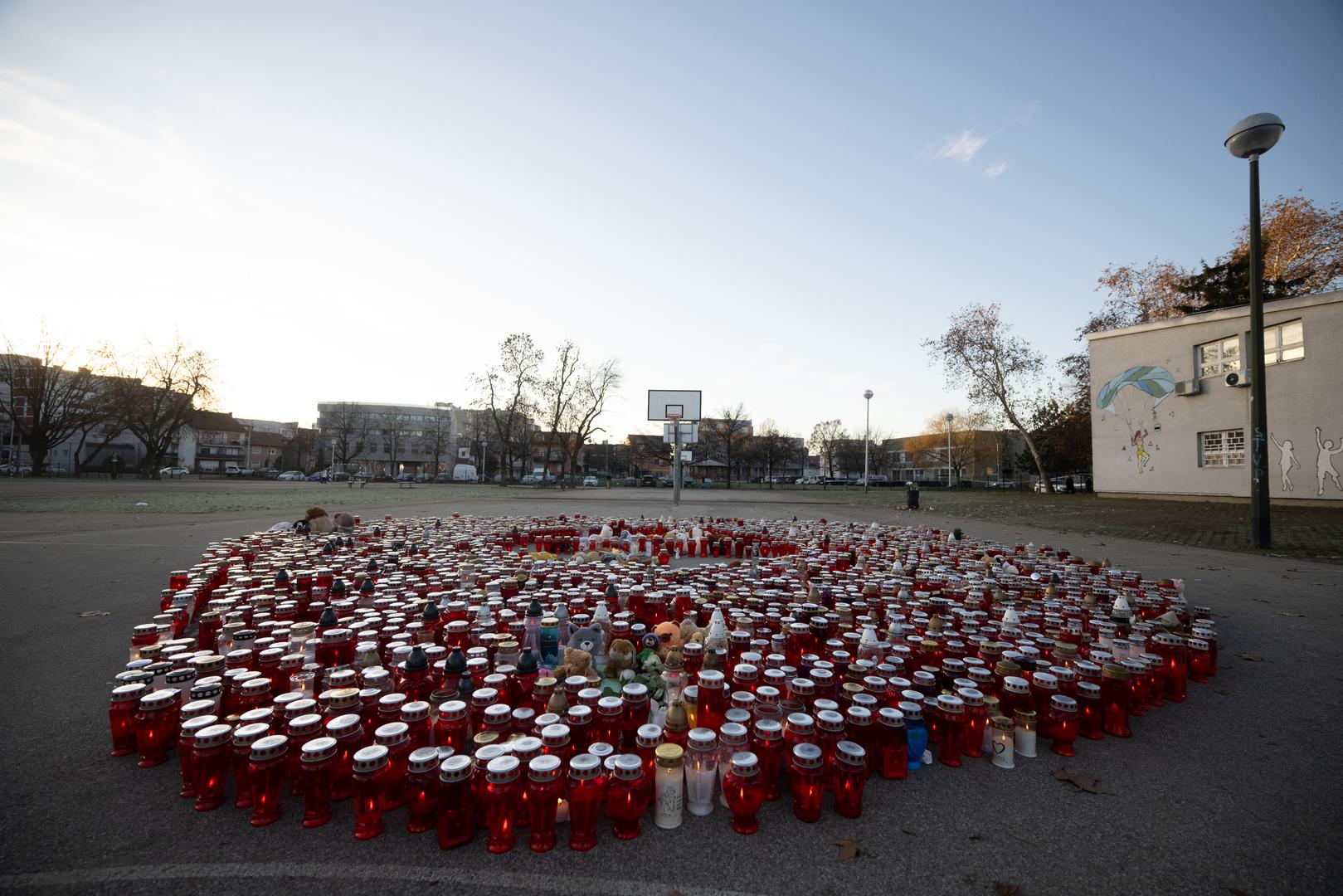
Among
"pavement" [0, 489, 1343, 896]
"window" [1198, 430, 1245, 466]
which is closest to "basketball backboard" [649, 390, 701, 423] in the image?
"window" [1198, 430, 1245, 466]

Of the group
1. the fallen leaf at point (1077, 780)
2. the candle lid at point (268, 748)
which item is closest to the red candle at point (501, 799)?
the candle lid at point (268, 748)

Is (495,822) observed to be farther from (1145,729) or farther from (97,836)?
(1145,729)

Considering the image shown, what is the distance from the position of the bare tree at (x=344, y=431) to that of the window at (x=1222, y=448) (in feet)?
265

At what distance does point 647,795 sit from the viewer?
7.89 feet

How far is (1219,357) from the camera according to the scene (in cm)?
2239

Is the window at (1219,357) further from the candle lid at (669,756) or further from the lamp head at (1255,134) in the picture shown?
the candle lid at (669,756)

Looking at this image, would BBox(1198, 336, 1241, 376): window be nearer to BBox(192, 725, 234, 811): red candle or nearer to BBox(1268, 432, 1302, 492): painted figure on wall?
BBox(1268, 432, 1302, 492): painted figure on wall

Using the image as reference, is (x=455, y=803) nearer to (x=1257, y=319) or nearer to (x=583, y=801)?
(x=583, y=801)

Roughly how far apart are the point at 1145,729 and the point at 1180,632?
5.72 feet

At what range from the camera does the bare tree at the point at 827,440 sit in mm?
85000

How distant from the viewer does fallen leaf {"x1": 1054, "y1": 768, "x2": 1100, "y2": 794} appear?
268 centimetres

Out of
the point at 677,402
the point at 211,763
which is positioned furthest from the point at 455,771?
the point at 677,402

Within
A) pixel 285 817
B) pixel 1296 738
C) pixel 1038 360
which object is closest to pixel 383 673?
pixel 285 817

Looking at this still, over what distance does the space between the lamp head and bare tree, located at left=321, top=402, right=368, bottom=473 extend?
8150 centimetres
